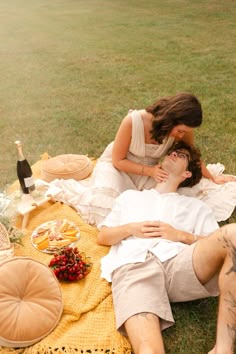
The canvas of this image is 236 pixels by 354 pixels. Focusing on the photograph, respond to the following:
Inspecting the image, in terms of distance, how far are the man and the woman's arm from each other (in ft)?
1.80

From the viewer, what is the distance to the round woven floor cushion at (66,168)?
4910mm

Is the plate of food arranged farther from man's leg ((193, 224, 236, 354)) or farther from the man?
man's leg ((193, 224, 236, 354))

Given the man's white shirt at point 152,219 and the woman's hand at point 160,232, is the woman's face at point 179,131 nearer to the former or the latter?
the man's white shirt at point 152,219

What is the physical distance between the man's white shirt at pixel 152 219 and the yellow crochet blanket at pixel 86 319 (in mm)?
168

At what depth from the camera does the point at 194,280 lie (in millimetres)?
2963

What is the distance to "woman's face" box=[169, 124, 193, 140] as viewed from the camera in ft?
13.2

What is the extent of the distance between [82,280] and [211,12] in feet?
46.6

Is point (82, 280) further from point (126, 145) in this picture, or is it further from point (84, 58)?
point (84, 58)

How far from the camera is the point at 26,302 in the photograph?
9.86 feet

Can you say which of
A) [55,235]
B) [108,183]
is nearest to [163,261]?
[55,235]

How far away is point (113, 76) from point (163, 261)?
694 cm

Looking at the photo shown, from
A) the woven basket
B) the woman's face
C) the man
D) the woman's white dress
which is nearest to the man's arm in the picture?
the man

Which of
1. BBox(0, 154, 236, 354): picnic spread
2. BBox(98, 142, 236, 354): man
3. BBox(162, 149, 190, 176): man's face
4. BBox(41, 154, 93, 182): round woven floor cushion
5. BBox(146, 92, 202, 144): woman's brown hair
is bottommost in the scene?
BBox(0, 154, 236, 354): picnic spread

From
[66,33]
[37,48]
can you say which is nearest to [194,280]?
[37,48]
